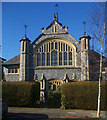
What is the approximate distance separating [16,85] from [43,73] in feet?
17.1

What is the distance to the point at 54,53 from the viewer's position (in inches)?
771

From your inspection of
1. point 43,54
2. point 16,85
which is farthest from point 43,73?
point 16,85

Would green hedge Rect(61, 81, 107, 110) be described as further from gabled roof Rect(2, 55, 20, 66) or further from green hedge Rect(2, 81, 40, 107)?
gabled roof Rect(2, 55, 20, 66)

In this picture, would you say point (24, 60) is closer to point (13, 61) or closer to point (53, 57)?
point (13, 61)

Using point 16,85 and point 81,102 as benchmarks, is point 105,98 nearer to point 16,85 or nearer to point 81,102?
point 81,102

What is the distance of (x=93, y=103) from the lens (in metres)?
13.4

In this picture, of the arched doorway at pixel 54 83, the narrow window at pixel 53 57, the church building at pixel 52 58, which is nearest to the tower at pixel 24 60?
the church building at pixel 52 58

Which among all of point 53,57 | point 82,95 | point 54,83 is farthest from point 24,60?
point 82,95

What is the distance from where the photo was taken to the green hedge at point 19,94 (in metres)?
14.5

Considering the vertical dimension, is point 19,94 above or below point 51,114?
above

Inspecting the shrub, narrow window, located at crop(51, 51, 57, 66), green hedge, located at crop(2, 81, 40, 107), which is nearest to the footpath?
green hedge, located at crop(2, 81, 40, 107)

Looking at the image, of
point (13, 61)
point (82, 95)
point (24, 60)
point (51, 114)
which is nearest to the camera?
point (51, 114)

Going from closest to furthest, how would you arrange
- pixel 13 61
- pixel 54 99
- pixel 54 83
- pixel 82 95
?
pixel 82 95 → pixel 54 99 → pixel 54 83 → pixel 13 61

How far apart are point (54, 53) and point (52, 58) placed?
0.73 m
